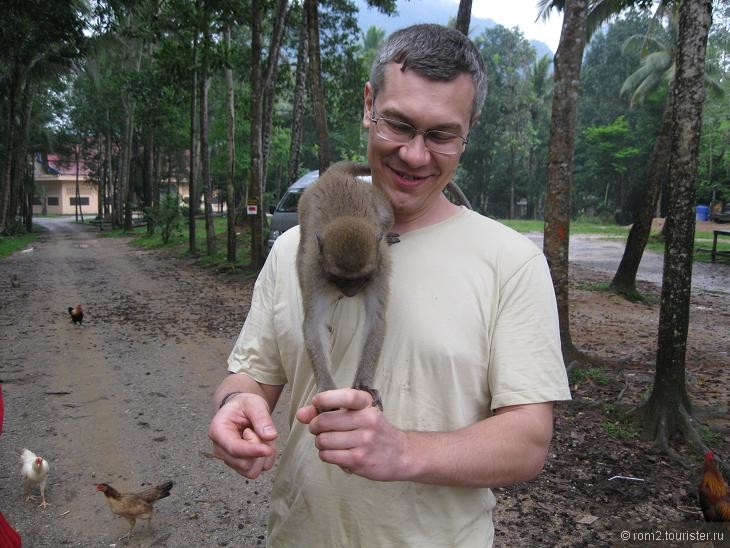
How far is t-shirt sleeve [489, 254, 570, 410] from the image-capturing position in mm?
1498

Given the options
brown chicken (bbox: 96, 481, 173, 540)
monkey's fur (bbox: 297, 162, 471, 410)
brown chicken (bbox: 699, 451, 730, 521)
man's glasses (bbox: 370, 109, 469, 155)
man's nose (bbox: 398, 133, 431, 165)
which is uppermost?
man's glasses (bbox: 370, 109, 469, 155)

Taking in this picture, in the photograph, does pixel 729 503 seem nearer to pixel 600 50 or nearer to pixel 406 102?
pixel 406 102

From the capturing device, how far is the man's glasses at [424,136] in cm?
167

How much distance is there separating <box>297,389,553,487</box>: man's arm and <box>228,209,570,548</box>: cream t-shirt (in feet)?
0.28

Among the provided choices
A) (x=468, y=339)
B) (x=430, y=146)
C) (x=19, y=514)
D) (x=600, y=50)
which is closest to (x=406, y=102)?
(x=430, y=146)

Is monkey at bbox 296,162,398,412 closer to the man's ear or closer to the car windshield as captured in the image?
the man's ear

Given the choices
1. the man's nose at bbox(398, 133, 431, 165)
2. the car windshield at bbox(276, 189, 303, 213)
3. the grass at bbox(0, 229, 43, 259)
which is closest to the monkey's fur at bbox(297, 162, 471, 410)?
the man's nose at bbox(398, 133, 431, 165)

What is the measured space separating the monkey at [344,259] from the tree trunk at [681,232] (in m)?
3.63

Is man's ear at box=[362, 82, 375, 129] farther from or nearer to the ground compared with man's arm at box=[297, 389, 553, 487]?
farther from the ground

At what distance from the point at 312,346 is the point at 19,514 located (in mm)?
3937

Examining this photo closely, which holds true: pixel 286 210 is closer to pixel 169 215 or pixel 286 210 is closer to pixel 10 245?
pixel 169 215

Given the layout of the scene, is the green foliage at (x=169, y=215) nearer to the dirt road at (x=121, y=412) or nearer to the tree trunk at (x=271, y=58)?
the tree trunk at (x=271, y=58)

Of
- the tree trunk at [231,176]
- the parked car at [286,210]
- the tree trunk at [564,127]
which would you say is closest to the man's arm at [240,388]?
the tree trunk at [564,127]

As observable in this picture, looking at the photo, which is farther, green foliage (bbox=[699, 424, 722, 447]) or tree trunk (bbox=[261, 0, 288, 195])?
tree trunk (bbox=[261, 0, 288, 195])
